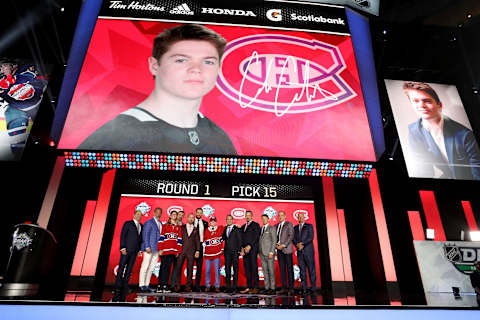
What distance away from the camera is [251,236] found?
743cm

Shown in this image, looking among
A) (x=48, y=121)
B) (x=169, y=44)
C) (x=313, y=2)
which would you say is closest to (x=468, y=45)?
(x=313, y=2)

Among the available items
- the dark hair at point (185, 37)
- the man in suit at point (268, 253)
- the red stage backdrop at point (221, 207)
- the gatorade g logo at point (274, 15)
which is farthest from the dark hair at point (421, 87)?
the man in suit at point (268, 253)

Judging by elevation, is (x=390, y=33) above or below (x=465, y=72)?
above

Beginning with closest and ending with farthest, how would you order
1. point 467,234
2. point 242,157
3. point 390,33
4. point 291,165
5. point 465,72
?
1. point 242,157
2. point 291,165
3. point 390,33
4. point 465,72
5. point 467,234

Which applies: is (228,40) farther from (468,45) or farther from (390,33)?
(468,45)

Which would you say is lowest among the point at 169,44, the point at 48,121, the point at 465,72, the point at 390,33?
the point at 48,121

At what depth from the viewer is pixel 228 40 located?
7.23m

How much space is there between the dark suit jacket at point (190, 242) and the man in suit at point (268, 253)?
5.17 feet

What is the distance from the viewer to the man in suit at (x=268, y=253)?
7.13m

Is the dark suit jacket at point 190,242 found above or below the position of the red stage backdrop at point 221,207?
below

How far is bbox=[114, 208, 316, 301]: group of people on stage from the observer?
7062 millimetres

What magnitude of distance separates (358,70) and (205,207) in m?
5.49

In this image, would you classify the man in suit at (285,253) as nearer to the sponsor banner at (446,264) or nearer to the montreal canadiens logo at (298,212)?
the montreal canadiens logo at (298,212)

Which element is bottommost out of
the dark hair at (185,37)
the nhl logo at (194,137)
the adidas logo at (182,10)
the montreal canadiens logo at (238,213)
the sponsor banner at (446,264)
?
the sponsor banner at (446,264)
